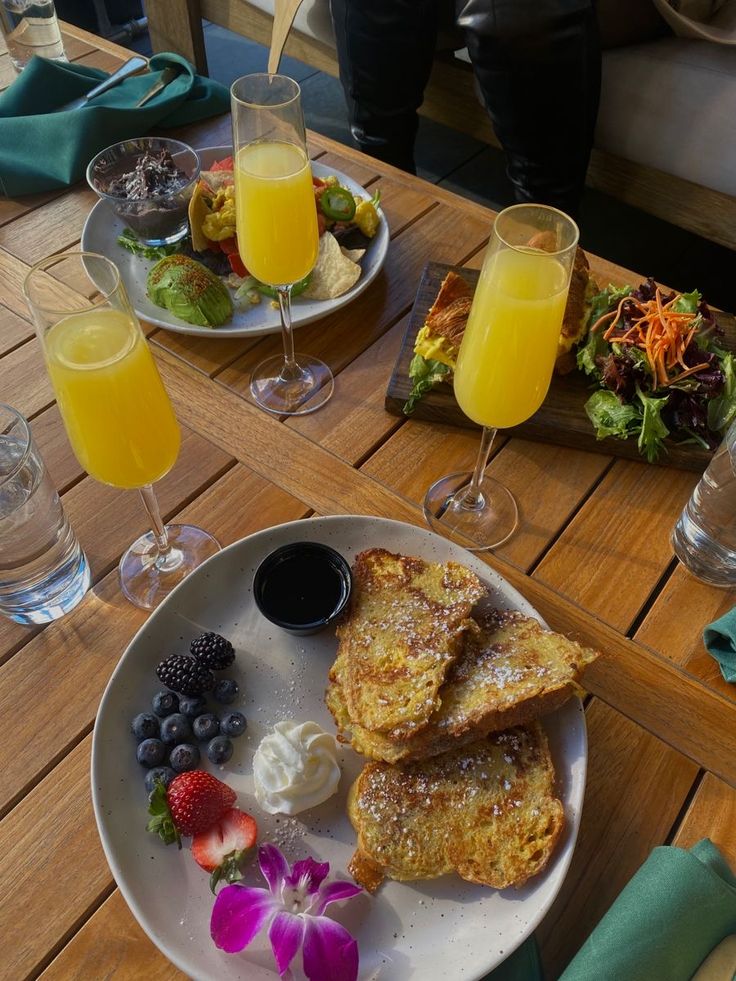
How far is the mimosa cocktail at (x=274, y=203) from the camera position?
1.09m

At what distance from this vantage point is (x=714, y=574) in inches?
41.6

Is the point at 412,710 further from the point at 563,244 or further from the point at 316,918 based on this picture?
the point at 563,244

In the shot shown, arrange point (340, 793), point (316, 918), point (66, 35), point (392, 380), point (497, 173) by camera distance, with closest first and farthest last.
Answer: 1. point (316, 918)
2. point (340, 793)
3. point (392, 380)
4. point (66, 35)
5. point (497, 173)

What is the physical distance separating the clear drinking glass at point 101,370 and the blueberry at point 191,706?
0.91 ft

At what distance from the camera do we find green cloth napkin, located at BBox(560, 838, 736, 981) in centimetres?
69

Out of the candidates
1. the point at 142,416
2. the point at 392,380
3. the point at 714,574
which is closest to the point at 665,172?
the point at 392,380

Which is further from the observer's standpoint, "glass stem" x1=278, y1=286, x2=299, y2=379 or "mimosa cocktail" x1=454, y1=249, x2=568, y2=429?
"glass stem" x1=278, y1=286, x2=299, y2=379

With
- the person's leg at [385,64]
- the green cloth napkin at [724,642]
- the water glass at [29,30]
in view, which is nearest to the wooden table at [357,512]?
the green cloth napkin at [724,642]

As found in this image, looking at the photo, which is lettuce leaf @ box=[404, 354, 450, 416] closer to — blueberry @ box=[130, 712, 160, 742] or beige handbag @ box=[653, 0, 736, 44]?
blueberry @ box=[130, 712, 160, 742]

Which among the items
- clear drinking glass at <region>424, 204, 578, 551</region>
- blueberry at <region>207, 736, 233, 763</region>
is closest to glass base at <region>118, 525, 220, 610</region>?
blueberry at <region>207, 736, 233, 763</region>

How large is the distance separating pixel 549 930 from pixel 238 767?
1.27 ft

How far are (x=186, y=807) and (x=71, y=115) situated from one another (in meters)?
1.53

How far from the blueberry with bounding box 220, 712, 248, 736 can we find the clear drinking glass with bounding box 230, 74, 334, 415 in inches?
27.1

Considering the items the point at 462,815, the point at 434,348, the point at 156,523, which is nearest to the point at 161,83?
the point at 434,348
